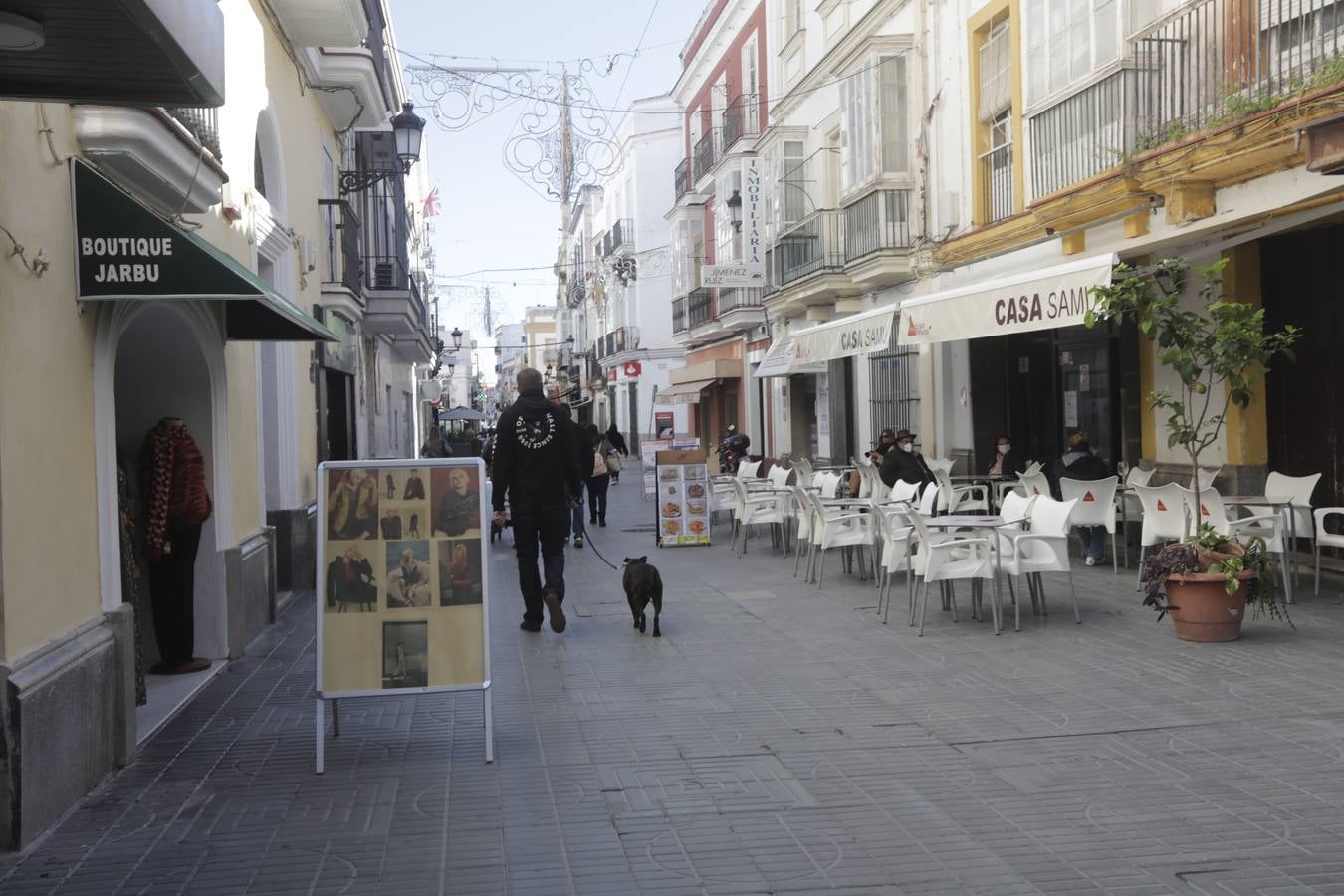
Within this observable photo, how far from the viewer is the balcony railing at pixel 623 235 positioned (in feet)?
155

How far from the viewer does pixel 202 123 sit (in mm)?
7809

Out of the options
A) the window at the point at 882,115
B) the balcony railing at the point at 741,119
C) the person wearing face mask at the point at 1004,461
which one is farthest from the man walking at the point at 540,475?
the balcony railing at the point at 741,119

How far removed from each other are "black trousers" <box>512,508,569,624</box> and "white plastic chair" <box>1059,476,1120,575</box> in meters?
4.96

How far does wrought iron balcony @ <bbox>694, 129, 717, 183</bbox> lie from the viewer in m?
30.5

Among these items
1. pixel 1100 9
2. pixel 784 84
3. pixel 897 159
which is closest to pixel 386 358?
pixel 784 84

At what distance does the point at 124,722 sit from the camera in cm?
583

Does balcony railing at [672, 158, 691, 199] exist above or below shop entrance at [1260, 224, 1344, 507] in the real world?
above

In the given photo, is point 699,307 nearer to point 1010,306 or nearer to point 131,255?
point 1010,306

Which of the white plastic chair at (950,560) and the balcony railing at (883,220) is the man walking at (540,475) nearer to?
the white plastic chair at (950,560)

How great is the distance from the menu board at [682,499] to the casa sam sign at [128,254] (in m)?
10.3

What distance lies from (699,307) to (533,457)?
83.1 feet

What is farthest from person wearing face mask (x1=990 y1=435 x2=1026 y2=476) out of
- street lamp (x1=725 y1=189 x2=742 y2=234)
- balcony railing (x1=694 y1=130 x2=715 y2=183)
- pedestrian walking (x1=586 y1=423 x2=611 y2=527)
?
balcony railing (x1=694 y1=130 x2=715 y2=183)

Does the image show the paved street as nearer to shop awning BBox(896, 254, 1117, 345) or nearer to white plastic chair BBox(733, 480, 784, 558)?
shop awning BBox(896, 254, 1117, 345)

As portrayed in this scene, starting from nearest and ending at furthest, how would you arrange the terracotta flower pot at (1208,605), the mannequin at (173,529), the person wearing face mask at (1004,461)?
the mannequin at (173,529), the terracotta flower pot at (1208,605), the person wearing face mask at (1004,461)
